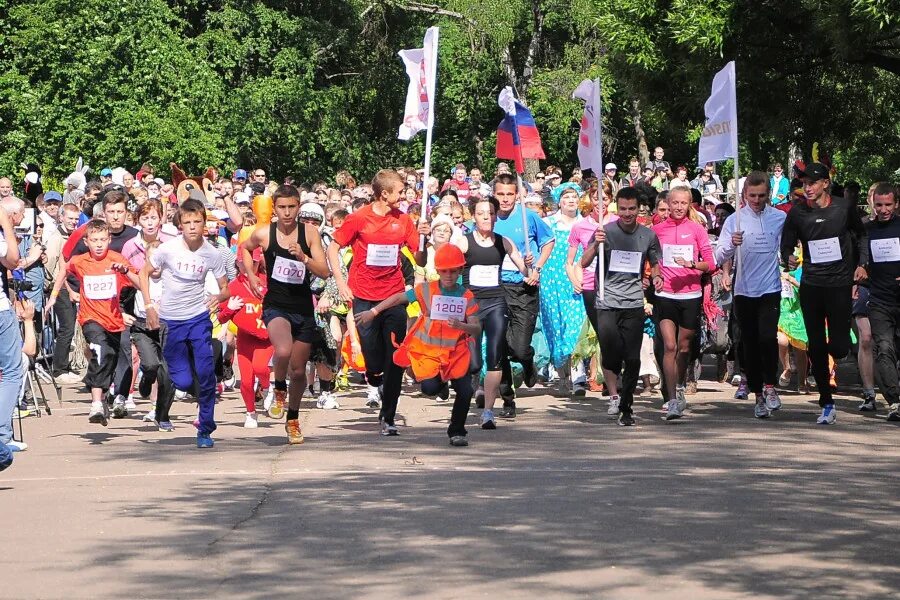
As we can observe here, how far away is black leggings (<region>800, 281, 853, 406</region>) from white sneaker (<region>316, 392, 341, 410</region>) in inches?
179

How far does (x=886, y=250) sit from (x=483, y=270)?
3.39 metres

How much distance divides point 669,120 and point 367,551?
655 inches

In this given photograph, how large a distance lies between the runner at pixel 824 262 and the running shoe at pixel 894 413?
0.58 m

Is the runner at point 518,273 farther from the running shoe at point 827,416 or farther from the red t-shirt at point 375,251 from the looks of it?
the running shoe at point 827,416

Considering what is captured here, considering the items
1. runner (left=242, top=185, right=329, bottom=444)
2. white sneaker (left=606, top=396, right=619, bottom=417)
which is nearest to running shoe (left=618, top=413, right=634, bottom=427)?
white sneaker (left=606, top=396, right=619, bottom=417)

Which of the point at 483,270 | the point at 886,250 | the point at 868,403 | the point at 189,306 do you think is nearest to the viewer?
the point at 189,306

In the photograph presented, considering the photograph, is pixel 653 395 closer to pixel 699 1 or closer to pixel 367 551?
pixel 699 1

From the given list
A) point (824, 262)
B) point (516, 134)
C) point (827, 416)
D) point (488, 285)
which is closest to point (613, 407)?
point (488, 285)

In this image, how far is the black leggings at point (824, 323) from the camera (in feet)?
46.3

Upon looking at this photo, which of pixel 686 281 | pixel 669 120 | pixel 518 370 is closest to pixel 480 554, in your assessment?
pixel 686 281

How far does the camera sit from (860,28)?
1894 cm

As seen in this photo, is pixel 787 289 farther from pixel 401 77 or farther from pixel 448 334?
pixel 401 77

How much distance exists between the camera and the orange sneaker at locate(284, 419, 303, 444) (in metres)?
12.8

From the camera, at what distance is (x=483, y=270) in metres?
14.2
